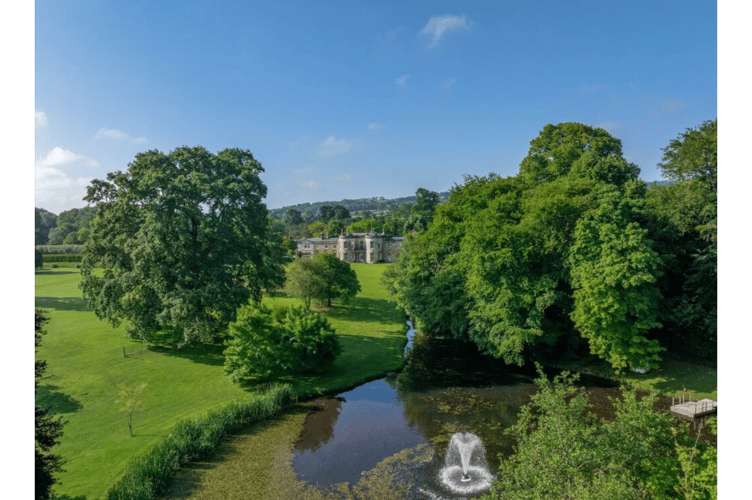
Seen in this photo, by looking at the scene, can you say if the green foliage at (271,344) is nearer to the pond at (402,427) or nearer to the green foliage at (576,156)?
the pond at (402,427)

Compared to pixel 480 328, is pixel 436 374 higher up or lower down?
lower down

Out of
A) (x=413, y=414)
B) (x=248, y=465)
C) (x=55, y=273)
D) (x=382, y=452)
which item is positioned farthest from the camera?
(x=55, y=273)

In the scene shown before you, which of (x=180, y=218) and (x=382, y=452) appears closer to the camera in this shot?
(x=382, y=452)

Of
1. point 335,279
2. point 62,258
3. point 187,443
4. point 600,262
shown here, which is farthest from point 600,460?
point 62,258

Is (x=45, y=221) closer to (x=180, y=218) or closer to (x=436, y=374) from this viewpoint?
(x=180, y=218)

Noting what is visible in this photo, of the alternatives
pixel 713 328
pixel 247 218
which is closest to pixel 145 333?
pixel 247 218

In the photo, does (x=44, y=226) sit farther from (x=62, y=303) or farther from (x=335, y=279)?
(x=335, y=279)

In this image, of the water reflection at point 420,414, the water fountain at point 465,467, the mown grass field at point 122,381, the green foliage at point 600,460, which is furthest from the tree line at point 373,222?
the green foliage at point 600,460
